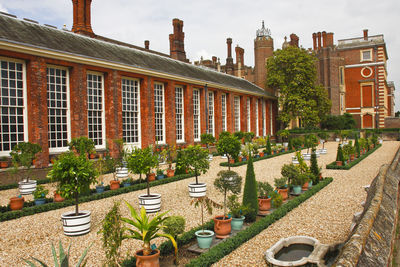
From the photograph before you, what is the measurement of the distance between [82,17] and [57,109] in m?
7.42

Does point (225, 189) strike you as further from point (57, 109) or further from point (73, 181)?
point (57, 109)

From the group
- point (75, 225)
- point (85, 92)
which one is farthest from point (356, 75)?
point (75, 225)

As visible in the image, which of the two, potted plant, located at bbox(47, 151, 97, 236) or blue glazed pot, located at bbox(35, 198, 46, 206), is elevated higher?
potted plant, located at bbox(47, 151, 97, 236)

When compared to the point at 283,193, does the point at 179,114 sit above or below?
above

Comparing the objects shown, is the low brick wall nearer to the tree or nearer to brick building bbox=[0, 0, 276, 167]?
brick building bbox=[0, 0, 276, 167]

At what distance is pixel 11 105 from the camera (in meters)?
12.5

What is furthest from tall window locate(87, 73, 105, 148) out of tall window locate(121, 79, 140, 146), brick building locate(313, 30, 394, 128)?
brick building locate(313, 30, 394, 128)

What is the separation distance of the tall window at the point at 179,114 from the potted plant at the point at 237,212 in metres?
15.0

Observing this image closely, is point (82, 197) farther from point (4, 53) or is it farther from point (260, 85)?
point (260, 85)

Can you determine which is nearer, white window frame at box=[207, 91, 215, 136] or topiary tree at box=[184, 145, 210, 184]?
topiary tree at box=[184, 145, 210, 184]

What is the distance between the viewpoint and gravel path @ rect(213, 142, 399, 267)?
5.36 metres

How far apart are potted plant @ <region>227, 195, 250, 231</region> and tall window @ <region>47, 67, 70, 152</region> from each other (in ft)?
34.0

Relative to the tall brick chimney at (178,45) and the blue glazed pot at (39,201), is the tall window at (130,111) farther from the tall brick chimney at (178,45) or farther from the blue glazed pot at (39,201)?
the tall brick chimney at (178,45)

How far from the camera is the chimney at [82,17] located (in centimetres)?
1819
